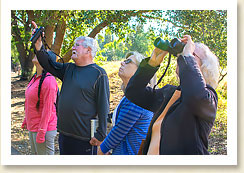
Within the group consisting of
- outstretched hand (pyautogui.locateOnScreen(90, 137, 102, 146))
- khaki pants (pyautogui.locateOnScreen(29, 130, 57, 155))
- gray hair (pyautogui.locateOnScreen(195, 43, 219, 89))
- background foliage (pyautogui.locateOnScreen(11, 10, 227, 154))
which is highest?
background foliage (pyautogui.locateOnScreen(11, 10, 227, 154))

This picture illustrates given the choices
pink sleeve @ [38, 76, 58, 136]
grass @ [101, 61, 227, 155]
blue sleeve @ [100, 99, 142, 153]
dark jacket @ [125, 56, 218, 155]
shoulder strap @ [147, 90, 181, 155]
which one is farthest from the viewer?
grass @ [101, 61, 227, 155]

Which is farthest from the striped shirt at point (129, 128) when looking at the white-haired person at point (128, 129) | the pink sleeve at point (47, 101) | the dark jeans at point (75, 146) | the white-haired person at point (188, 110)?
the pink sleeve at point (47, 101)

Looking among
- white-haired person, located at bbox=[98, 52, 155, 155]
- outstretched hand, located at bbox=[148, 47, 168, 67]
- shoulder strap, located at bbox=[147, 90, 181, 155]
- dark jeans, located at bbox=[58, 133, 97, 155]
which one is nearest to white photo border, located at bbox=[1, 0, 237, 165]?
dark jeans, located at bbox=[58, 133, 97, 155]

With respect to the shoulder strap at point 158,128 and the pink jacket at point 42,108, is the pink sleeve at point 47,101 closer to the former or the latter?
the pink jacket at point 42,108

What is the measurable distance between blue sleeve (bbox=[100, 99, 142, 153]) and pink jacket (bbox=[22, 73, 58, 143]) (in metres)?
0.91

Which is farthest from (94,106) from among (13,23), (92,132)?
(13,23)

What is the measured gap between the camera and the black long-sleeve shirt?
2676 millimetres

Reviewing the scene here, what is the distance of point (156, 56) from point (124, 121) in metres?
0.54

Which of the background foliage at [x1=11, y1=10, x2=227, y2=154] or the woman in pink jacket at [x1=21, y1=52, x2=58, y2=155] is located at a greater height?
the background foliage at [x1=11, y1=10, x2=227, y2=154]

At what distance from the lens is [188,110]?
1770 mm

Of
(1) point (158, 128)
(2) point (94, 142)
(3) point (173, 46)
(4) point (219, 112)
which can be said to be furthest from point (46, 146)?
(4) point (219, 112)

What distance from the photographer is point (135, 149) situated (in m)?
2.28

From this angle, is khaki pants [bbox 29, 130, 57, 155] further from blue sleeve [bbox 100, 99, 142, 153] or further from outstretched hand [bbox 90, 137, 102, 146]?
blue sleeve [bbox 100, 99, 142, 153]
